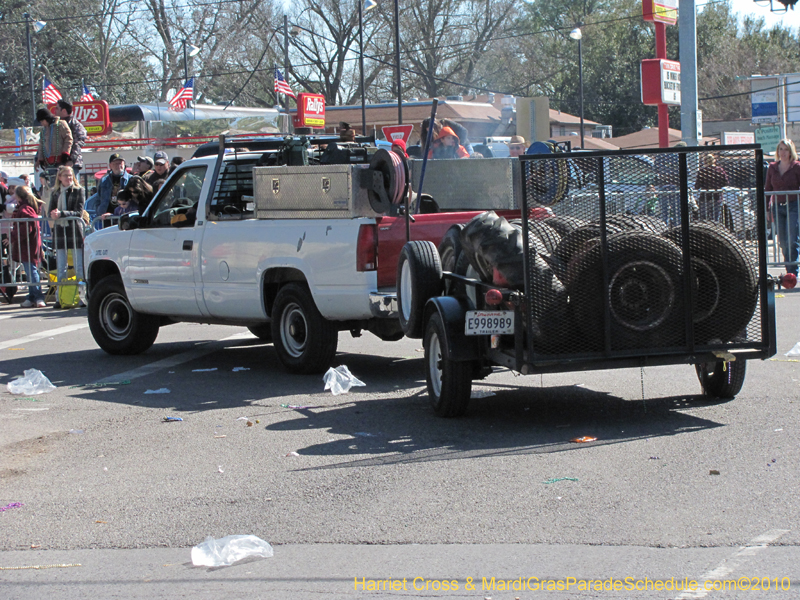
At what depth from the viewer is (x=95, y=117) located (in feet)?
115

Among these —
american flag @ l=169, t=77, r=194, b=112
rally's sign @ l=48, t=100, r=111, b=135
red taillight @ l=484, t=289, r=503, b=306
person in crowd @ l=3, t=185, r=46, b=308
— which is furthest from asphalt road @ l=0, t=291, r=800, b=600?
american flag @ l=169, t=77, r=194, b=112

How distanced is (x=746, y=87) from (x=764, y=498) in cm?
6541

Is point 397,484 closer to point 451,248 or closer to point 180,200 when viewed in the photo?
point 451,248

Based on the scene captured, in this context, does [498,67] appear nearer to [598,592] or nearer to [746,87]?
[746,87]

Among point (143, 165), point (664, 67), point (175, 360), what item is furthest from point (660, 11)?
point (175, 360)

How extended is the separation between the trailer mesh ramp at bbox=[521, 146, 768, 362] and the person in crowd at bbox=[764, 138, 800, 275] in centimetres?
939

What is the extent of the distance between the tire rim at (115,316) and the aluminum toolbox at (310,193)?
2613 millimetres

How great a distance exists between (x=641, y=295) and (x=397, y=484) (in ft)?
7.30

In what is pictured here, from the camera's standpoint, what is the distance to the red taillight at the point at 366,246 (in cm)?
870

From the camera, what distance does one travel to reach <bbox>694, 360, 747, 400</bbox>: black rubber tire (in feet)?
24.8

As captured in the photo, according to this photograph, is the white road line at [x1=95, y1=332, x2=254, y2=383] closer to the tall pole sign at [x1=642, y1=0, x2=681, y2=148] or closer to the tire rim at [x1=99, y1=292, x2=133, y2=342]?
the tire rim at [x1=99, y1=292, x2=133, y2=342]

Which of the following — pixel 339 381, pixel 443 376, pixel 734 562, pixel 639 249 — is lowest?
pixel 734 562

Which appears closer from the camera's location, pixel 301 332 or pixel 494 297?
pixel 494 297

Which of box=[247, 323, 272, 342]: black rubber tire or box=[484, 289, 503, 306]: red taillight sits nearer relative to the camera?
box=[484, 289, 503, 306]: red taillight
